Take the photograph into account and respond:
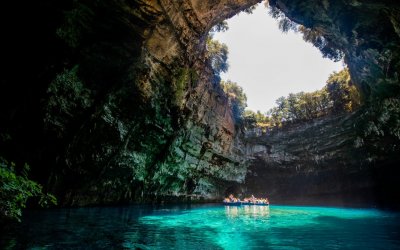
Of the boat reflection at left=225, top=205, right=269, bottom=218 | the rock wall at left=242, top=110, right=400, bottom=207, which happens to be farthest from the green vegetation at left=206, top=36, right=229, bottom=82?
the boat reflection at left=225, top=205, right=269, bottom=218

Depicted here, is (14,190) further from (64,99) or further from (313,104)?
(313,104)

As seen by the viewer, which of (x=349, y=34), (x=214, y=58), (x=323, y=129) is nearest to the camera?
(x=349, y=34)

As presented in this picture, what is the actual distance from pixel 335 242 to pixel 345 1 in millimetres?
10016

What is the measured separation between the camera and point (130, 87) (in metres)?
11.9

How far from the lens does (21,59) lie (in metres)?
9.02

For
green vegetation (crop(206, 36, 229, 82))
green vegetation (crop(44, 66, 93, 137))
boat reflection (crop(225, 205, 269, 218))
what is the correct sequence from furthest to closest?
1. green vegetation (crop(206, 36, 229, 82))
2. boat reflection (crop(225, 205, 269, 218))
3. green vegetation (crop(44, 66, 93, 137))

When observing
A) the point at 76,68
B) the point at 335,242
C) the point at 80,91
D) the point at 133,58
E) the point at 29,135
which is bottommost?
the point at 335,242

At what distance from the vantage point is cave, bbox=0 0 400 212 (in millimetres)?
9383

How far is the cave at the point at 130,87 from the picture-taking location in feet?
30.8

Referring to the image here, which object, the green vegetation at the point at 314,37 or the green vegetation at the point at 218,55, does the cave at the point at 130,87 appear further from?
the green vegetation at the point at 218,55

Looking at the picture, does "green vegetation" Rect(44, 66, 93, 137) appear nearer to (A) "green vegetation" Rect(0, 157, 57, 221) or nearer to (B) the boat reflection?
(A) "green vegetation" Rect(0, 157, 57, 221)

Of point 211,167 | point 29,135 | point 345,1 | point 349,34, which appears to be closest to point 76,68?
point 29,135

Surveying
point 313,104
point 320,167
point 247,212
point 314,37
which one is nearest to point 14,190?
point 247,212

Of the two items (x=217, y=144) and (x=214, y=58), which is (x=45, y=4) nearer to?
(x=217, y=144)
